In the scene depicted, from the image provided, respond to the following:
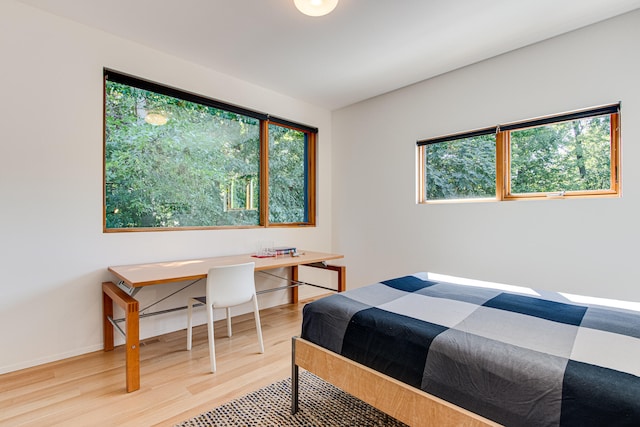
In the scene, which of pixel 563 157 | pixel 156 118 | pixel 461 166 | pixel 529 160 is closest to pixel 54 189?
pixel 156 118

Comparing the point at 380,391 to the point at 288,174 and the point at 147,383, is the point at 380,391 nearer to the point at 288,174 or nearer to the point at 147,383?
the point at 147,383

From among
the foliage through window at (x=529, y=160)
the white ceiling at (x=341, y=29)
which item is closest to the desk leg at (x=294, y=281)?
the foliage through window at (x=529, y=160)

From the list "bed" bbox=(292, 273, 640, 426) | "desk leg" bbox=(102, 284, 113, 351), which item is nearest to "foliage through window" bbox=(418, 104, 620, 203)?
"bed" bbox=(292, 273, 640, 426)

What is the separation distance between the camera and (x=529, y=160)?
9.16 feet

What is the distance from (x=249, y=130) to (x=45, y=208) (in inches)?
79.5

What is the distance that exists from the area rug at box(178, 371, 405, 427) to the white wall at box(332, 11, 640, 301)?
1.87 metres

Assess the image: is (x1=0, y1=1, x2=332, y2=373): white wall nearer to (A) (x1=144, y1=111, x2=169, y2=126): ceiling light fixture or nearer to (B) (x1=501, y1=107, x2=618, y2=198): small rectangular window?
(A) (x1=144, y1=111, x2=169, y2=126): ceiling light fixture

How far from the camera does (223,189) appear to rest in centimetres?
336

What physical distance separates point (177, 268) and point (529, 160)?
10.4 ft

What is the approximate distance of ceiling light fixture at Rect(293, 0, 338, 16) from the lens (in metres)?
1.93

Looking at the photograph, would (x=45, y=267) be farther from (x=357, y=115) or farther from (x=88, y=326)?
(x=357, y=115)

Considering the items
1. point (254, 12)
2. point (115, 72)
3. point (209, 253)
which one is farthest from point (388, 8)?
point (209, 253)

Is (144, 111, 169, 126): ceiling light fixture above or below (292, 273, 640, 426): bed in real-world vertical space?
above

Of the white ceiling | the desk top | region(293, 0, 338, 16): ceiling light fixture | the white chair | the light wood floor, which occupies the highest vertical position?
the white ceiling
